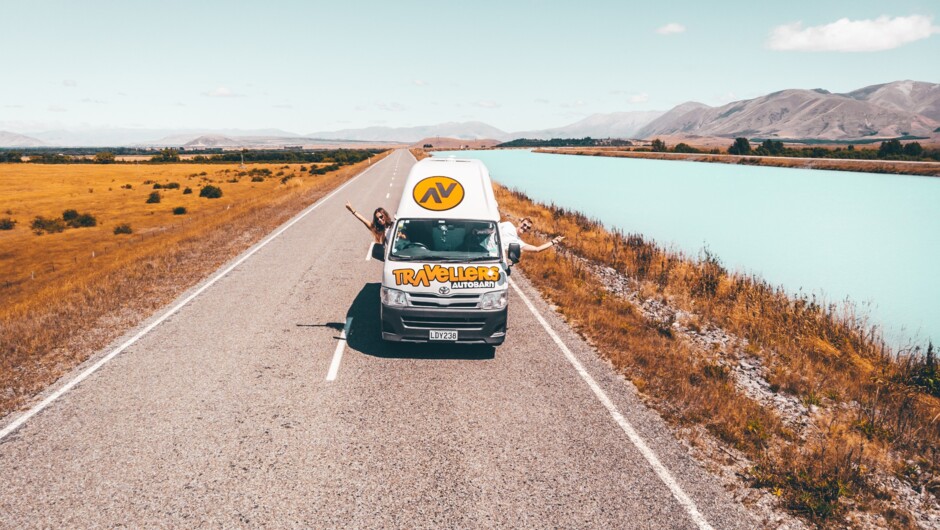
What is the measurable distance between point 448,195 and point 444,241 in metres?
0.82

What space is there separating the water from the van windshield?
455 inches

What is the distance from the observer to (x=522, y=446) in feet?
18.6

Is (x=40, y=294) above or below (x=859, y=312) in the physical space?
above

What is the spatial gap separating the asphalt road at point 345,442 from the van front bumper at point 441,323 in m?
0.49

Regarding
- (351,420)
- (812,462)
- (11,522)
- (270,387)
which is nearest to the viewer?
(11,522)

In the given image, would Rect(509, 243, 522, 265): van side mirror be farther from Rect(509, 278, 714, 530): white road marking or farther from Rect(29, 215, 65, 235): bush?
Rect(29, 215, 65, 235): bush

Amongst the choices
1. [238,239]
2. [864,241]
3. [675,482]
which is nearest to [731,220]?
[864,241]

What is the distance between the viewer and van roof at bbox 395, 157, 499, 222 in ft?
28.1

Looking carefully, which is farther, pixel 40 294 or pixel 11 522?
pixel 40 294

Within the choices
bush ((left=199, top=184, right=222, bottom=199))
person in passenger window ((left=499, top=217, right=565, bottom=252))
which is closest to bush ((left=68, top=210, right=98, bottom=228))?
bush ((left=199, top=184, right=222, bottom=199))

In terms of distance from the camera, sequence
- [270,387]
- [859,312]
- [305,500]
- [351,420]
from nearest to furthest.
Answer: [305,500] → [351,420] → [270,387] → [859,312]

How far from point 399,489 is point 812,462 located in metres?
4.51

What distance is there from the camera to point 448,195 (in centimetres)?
884

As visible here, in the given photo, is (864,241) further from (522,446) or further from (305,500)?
(305,500)
